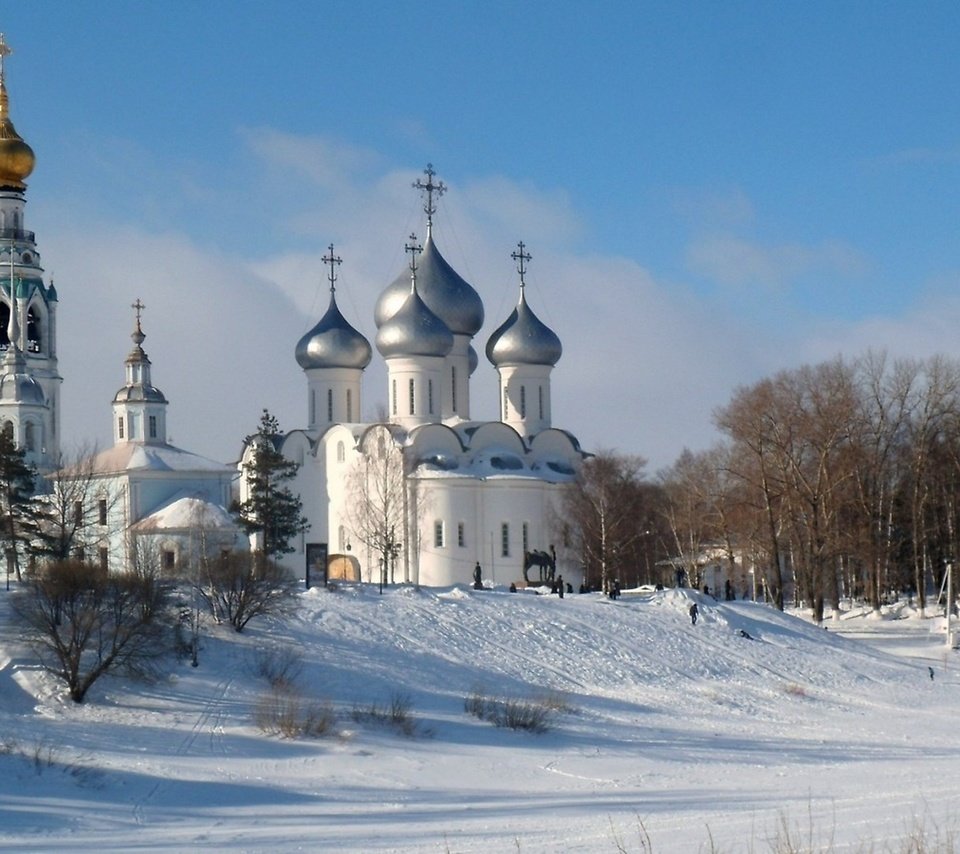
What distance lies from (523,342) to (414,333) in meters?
4.08

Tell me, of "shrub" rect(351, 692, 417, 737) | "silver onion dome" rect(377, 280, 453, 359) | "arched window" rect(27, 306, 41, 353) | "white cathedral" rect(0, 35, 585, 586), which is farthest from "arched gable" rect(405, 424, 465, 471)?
"shrub" rect(351, 692, 417, 737)

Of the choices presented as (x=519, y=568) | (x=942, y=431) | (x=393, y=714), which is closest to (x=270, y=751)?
(x=393, y=714)

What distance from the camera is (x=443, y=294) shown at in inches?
2173

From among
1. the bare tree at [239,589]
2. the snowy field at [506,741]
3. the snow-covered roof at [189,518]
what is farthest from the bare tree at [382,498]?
the bare tree at [239,589]

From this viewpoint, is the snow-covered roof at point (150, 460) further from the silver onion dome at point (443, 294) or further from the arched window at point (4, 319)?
the arched window at point (4, 319)

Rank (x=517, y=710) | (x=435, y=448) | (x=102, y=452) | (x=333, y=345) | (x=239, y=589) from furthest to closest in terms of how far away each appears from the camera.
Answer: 1. (x=102, y=452)
2. (x=333, y=345)
3. (x=435, y=448)
4. (x=239, y=589)
5. (x=517, y=710)

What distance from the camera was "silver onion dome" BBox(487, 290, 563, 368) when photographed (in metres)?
54.8

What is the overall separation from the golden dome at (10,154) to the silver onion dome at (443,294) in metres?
16.2

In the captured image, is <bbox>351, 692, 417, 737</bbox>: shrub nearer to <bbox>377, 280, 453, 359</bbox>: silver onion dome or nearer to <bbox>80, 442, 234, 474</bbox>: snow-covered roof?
<bbox>377, 280, 453, 359</bbox>: silver onion dome

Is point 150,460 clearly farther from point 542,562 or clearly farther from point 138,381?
point 542,562

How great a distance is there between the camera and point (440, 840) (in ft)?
57.7

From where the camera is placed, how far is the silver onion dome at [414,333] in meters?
52.6

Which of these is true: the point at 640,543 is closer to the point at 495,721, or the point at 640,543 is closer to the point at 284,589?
the point at 284,589

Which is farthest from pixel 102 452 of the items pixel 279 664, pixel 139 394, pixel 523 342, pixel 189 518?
pixel 279 664
